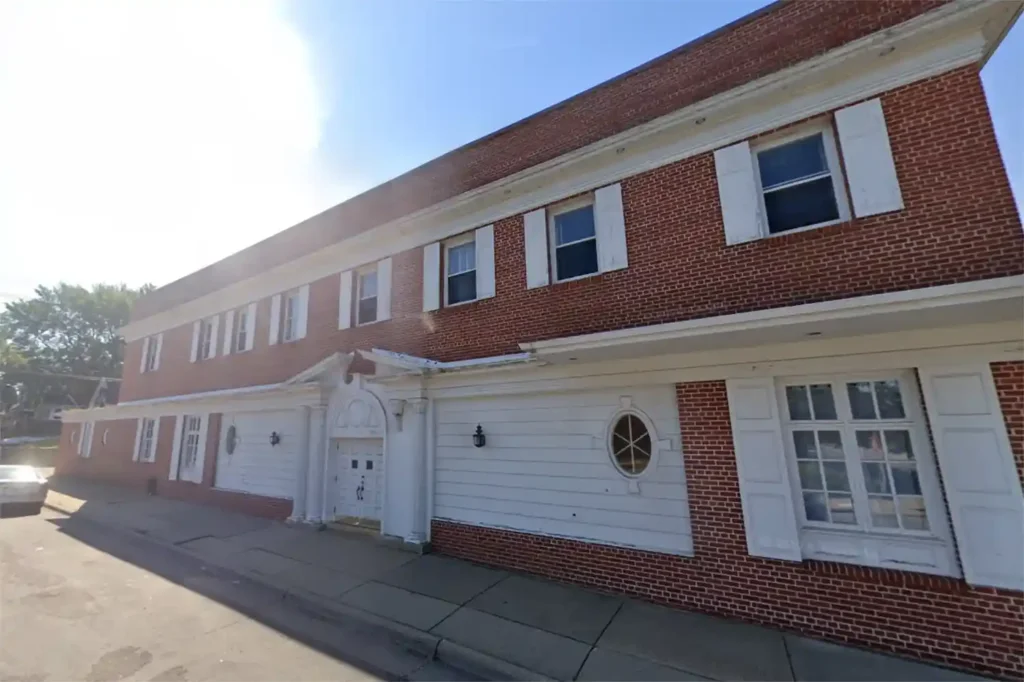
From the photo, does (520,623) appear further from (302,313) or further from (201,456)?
(201,456)

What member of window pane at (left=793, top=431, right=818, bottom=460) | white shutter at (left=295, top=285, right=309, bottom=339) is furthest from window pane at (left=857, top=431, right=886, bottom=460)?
white shutter at (left=295, top=285, right=309, bottom=339)

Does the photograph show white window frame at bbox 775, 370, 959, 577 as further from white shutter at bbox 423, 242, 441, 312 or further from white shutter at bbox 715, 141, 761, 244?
white shutter at bbox 423, 242, 441, 312

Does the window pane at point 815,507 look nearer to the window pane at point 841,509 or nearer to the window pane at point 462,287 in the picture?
the window pane at point 841,509

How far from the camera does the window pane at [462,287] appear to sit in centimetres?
948

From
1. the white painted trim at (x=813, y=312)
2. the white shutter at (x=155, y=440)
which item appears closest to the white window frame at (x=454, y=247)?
the white painted trim at (x=813, y=312)

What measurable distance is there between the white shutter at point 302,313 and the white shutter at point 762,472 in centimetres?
1099

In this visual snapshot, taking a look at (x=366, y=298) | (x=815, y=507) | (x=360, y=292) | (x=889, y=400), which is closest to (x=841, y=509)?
(x=815, y=507)

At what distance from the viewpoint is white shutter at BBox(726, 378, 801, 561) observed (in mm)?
5621

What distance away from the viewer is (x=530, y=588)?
6895 mm

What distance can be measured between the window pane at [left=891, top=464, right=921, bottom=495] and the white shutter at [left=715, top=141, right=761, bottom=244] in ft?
11.3

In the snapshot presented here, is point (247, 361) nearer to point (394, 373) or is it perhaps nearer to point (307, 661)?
point (394, 373)

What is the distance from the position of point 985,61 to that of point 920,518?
18.7 feet

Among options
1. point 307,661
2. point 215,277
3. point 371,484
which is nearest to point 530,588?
point 307,661

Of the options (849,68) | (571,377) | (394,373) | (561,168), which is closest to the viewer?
(849,68)
